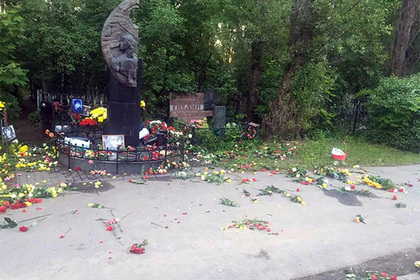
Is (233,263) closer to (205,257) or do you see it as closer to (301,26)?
(205,257)

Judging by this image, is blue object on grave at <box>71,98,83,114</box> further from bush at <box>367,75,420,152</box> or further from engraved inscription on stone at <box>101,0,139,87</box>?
bush at <box>367,75,420,152</box>

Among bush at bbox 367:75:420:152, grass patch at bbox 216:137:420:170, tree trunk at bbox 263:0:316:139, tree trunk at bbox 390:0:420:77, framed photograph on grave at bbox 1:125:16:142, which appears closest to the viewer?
framed photograph on grave at bbox 1:125:16:142

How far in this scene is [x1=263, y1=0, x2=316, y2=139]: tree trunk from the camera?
1080cm

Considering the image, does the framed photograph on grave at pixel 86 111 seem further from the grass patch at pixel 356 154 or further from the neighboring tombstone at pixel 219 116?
the grass patch at pixel 356 154

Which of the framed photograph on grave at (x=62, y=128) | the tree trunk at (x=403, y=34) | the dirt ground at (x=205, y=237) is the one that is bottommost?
the dirt ground at (x=205, y=237)

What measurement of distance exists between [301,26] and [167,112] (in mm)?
5732

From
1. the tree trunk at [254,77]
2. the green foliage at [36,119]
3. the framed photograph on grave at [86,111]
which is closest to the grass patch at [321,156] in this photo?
the tree trunk at [254,77]

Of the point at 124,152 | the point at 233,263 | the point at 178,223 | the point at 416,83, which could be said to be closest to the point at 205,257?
the point at 233,263

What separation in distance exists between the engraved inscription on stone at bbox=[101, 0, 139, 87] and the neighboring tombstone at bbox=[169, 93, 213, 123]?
4.50 metres

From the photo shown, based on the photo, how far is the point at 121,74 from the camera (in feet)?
27.2

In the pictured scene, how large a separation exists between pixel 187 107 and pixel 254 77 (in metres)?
2.92

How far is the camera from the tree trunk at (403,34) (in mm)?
14688

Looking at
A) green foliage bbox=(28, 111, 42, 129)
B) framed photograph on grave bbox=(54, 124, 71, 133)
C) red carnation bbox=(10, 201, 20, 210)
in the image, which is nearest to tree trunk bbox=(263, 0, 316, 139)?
framed photograph on grave bbox=(54, 124, 71, 133)

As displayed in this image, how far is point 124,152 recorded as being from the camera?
302 inches
